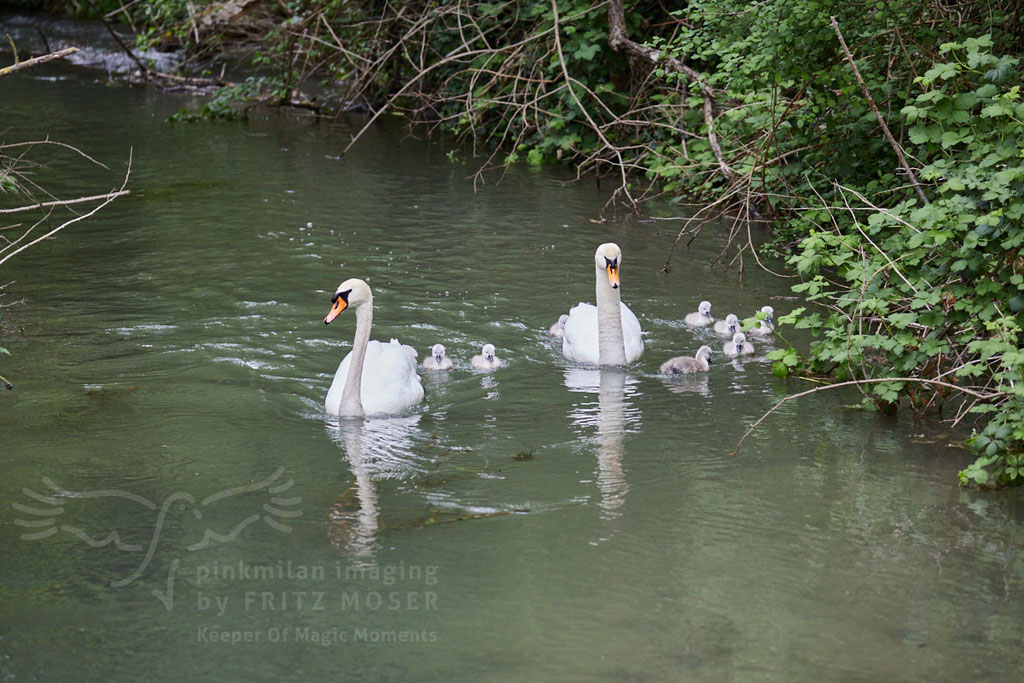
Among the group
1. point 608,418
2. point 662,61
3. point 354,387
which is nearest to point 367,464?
point 354,387

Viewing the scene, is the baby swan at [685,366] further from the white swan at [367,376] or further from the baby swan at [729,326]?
the white swan at [367,376]

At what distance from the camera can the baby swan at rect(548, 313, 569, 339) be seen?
31.4 feet

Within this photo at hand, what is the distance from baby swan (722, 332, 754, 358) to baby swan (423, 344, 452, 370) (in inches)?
86.7

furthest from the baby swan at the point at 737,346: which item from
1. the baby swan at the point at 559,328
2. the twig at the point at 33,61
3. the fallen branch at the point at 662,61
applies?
the twig at the point at 33,61

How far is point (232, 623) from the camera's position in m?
5.02

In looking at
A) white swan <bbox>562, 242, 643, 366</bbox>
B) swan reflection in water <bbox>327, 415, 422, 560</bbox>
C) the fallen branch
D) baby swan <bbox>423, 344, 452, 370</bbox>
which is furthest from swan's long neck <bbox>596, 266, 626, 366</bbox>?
the fallen branch

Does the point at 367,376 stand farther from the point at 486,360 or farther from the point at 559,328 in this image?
the point at 559,328

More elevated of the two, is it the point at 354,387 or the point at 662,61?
the point at 662,61

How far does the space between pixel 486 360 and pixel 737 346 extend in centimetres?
200

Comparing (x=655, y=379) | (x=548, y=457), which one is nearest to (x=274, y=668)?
(x=548, y=457)

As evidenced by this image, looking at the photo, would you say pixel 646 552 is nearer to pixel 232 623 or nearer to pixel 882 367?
pixel 232 623

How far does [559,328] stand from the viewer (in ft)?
31.8

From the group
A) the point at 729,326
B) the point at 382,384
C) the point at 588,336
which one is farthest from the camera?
the point at 729,326

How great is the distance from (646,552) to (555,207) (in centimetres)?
920
